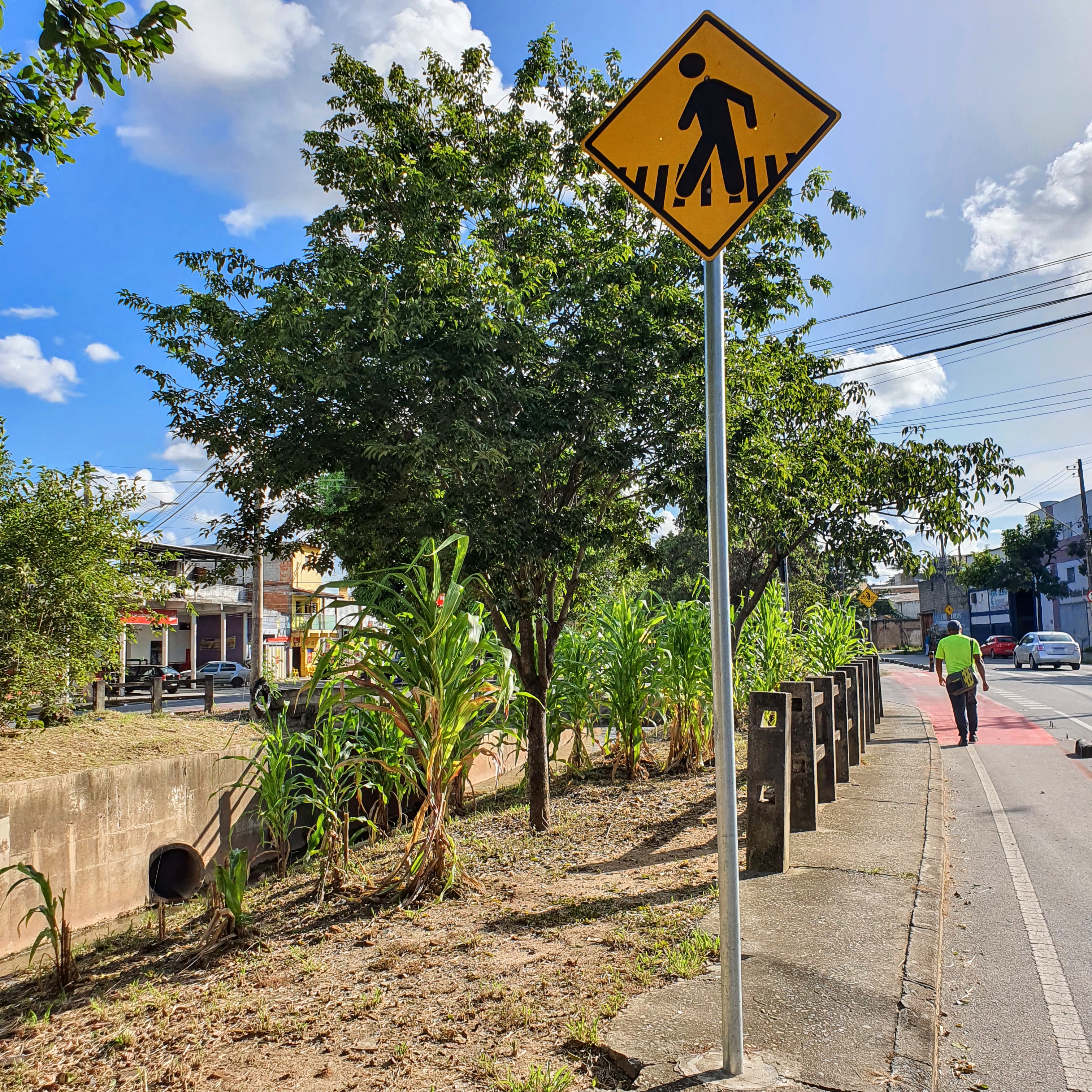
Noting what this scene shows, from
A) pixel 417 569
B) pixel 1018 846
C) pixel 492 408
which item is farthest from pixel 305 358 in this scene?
pixel 1018 846

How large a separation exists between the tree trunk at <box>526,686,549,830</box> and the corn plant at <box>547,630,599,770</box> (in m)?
1.41

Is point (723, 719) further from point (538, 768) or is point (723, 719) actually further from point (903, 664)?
point (903, 664)

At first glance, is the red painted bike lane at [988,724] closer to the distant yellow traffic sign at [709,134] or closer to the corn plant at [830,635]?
the corn plant at [830,635]

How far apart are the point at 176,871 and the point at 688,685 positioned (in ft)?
18.0

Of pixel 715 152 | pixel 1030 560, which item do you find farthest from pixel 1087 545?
pixel 715 152

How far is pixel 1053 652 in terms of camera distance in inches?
1287

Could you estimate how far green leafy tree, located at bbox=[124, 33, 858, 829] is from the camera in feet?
19.0

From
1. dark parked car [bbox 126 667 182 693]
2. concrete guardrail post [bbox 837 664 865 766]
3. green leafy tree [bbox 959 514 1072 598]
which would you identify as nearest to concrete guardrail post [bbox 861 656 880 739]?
concrete guardrail post [bbox 837 664 865 766]

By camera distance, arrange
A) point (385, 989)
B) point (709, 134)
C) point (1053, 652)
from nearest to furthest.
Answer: point (709, 134) → point (385, 989) → point (1053, 652)

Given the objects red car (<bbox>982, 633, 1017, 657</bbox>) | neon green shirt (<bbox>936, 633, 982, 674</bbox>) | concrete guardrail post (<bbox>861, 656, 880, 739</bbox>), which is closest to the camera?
concrete guardrail post (<bbox>861, 656, 880, 739</bbox>)

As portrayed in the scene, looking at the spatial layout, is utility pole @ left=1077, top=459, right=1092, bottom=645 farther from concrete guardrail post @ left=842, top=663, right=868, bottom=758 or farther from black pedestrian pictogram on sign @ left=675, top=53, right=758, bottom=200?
black pedestrian pictogram on sign @ left=675, top=53, right=758, bottom=200

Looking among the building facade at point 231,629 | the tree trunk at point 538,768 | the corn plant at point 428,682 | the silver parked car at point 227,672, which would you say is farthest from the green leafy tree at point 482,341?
the silver parked car at point 227,672

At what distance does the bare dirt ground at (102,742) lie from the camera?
7.66 m

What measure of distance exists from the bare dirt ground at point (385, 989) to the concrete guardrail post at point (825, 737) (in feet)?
5.06
